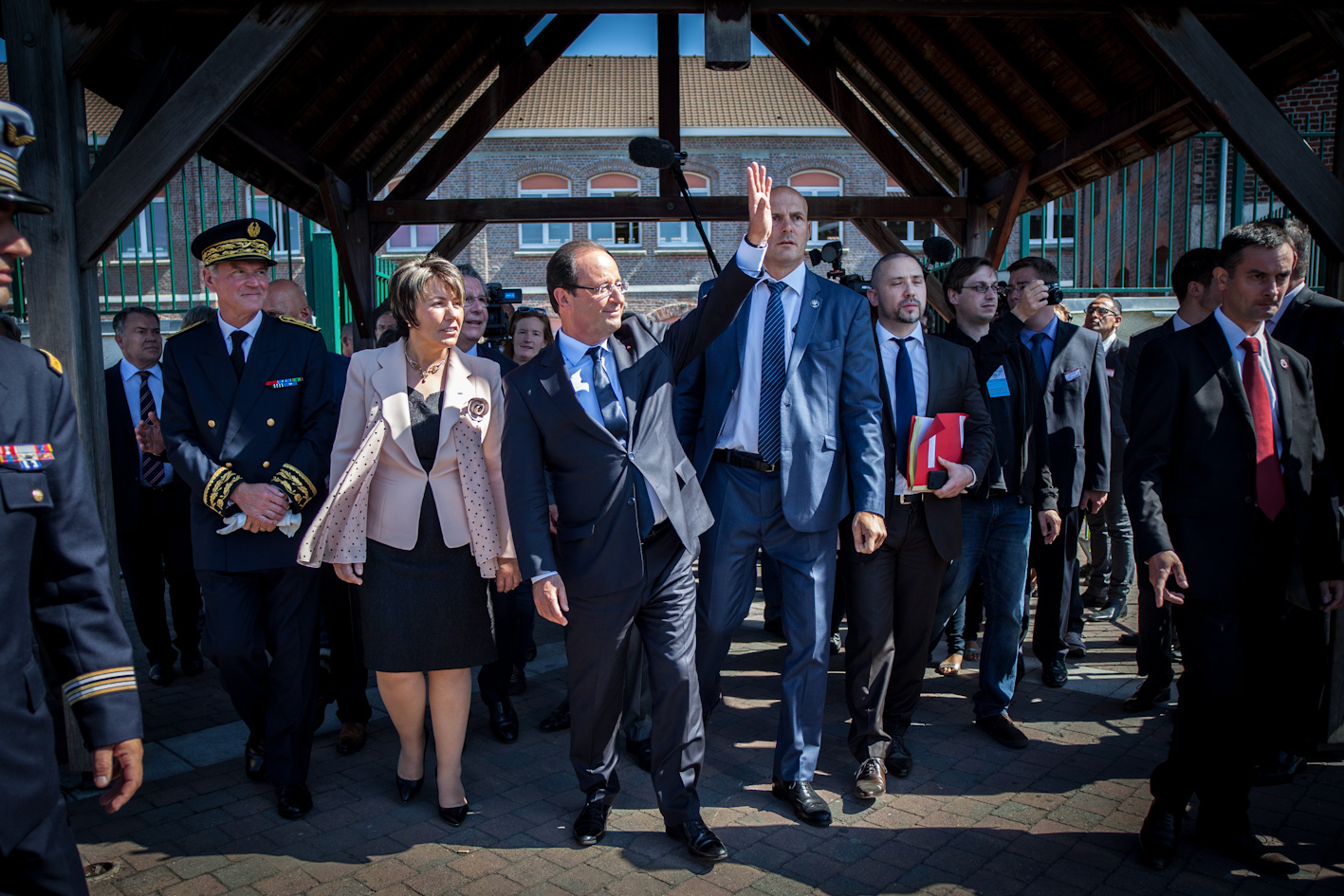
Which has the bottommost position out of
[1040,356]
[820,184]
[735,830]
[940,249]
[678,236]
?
[735,830]

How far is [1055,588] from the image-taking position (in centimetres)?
502

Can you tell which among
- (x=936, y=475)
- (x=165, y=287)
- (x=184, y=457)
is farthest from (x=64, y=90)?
(x=165, y=287)

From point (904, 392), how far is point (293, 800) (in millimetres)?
2953

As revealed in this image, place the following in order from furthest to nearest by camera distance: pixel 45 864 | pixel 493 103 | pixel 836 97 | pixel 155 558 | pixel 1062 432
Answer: pixel 836 97 < pixel 493 103 < pixel 155 558 < pixel 1062 432 < pixel 45 864

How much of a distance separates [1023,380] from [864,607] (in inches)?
59.2

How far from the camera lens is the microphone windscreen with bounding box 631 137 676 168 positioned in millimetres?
3975

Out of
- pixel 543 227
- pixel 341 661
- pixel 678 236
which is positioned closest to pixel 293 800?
pixel 341 661

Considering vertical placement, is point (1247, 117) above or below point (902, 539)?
above

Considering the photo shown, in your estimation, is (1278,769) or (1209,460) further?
(1278,769)

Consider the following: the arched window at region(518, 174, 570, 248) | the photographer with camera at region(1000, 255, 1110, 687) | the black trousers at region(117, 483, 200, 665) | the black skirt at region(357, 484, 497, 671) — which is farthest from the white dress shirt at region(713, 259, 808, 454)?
the arched window at region(518, 174, 570, 248)

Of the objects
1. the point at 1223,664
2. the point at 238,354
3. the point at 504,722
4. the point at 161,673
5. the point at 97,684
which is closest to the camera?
the point at 97,684

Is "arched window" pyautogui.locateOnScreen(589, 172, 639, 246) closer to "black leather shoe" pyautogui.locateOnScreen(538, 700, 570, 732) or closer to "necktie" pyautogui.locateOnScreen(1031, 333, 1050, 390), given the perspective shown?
"necktie" pyautogui.locateOnScreen(1031, 333, 1050, 390)

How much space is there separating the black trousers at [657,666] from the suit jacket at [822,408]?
0.54 m

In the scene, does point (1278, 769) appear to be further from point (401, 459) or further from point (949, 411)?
point (401, 459)
